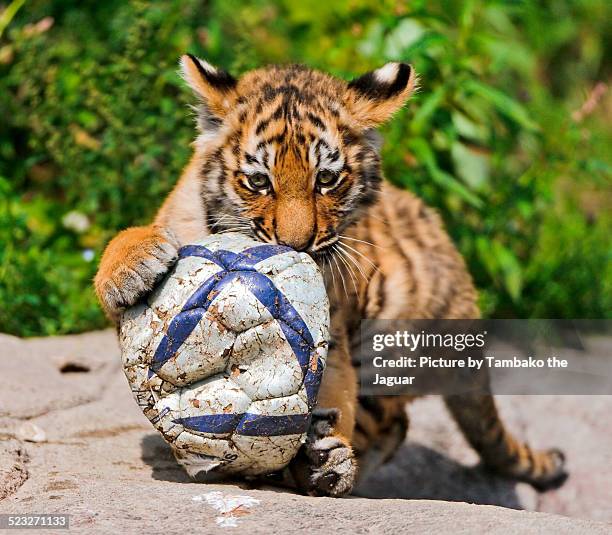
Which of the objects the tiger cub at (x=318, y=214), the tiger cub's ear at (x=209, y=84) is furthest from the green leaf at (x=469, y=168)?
the tiger cub's ear at (x=209, y=84)

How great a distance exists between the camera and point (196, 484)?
3641 millimetres

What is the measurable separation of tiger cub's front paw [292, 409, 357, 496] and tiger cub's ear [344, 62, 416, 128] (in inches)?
57.2

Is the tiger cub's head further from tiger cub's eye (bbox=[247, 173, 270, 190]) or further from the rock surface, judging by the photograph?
the rock surface

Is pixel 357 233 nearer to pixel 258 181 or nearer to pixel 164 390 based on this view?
pixel 258 181

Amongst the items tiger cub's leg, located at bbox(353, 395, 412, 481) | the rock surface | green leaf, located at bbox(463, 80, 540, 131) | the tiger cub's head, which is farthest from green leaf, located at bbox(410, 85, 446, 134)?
tiger cub's leg, located at bbox(353, 395, 412, 481)

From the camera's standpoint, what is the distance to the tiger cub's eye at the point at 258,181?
4.07 meters

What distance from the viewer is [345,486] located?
12.9 feet

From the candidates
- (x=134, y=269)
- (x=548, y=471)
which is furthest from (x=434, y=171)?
(x=134, y=269)

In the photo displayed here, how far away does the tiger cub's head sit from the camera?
4012 mm

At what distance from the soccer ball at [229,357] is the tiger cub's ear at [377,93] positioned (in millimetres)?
1104

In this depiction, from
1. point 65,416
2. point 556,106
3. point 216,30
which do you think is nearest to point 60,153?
point 216,30

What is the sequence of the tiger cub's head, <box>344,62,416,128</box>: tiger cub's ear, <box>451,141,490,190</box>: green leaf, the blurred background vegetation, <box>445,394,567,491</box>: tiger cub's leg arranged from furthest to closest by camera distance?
<box>451,141,490,190</box>: green leaf < the blurred background vegetation < <box>445,394,567,491</box>: tiger cub's leg < <box>344,62,416,128</box>: tiger cub's ear < the tiger cub's head

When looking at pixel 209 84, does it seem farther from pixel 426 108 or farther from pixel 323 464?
pixel 426 108

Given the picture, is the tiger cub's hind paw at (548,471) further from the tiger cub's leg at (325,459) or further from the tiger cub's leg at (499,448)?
the tiger cub's leg at (325,459)
